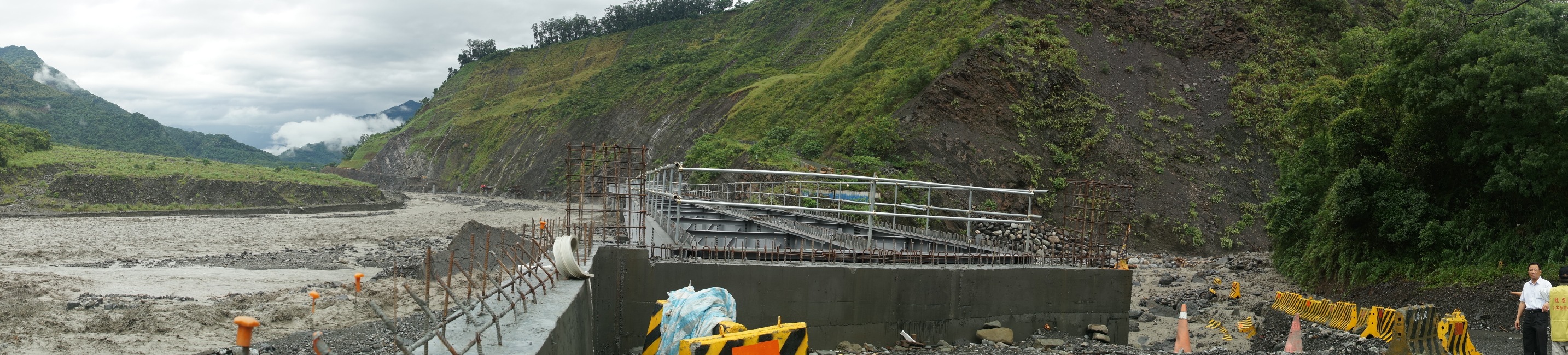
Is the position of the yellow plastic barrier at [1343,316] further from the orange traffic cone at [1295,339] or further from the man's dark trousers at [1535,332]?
the man's dark trousers at [1535,332]

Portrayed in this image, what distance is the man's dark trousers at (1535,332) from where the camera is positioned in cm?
866

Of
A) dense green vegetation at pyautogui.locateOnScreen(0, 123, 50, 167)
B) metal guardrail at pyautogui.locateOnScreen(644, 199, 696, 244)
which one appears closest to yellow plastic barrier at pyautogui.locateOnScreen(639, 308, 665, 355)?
metal guardrail at pyautogui.locateOnScreen(644, 199, 696, 244)

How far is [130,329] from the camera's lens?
12383 mm

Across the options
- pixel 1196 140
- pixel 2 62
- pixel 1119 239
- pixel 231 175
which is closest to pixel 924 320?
pixel 1119 239

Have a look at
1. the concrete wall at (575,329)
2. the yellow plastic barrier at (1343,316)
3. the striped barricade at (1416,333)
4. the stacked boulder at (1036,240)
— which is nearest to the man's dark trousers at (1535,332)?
the striped barricade at (1416,333)

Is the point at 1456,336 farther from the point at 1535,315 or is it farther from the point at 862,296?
the point at 862,296

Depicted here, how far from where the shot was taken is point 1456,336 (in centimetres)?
961

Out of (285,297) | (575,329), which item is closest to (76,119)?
(285,297)

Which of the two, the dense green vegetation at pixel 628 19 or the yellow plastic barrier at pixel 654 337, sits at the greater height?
the dense green vegetation at pixel 628 19

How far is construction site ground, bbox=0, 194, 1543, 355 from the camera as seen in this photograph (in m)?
11.7

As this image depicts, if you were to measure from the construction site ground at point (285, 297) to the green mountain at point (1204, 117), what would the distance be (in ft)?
4.59

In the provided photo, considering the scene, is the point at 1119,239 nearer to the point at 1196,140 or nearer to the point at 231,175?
the point at 1196,140

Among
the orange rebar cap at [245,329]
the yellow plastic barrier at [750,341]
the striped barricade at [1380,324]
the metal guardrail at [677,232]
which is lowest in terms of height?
the striped barricade at [1380,324]

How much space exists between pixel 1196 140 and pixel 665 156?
31947mm
